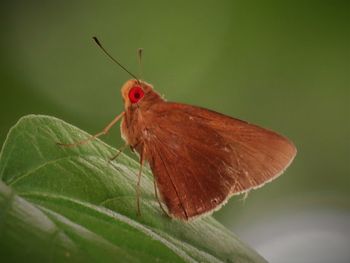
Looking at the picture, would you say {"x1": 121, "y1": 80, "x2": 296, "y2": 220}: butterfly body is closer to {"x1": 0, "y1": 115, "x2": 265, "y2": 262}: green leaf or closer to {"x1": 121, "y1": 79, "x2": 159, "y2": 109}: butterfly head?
{"x1": 121, "y1": 79, "x2": 159, "y2": 109}: butterfly head

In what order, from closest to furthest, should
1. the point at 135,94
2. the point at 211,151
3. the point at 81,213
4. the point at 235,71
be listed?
the point at 81,213 → the point at 135,94 → the point at 211,151 → the point at 235,71

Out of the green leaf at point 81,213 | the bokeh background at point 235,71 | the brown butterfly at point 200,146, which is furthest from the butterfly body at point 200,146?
the bokeh background at point 235,71

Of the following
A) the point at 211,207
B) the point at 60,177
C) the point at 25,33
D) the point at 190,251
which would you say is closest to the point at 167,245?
the point at 190,251

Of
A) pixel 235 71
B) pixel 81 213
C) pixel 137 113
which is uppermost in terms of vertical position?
pixel 235 71

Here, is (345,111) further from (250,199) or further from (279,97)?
(250,199)

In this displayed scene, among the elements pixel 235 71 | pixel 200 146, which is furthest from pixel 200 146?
pixel 235 71

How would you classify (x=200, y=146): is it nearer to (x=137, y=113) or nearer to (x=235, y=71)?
(x=137, y=113)

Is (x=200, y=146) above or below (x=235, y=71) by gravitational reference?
below

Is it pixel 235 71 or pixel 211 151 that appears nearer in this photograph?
pixel 211 151
